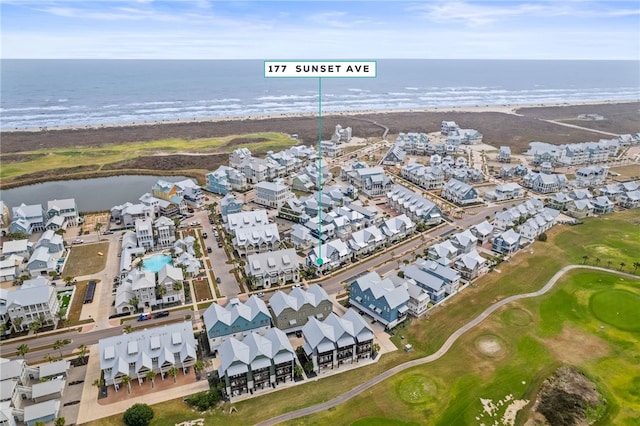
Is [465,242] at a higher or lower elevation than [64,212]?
lower

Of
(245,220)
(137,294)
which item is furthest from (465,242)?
(137,294)

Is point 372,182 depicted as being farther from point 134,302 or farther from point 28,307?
point 28,307

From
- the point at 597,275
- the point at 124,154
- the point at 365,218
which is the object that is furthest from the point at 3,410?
the point at 124,154

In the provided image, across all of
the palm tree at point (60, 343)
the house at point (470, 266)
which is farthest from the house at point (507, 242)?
the palm tree at point (60, 343)

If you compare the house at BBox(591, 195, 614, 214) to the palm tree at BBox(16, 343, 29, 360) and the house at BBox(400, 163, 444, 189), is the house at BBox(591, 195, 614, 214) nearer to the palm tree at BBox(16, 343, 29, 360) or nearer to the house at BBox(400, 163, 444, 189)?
the house at BBox(400, 163, 444, 189)

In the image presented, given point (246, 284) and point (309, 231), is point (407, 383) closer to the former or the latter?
point (246, 284)

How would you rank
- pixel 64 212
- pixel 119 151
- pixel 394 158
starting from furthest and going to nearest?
pixel 119 151
pixel 394 158
pixel 64 212

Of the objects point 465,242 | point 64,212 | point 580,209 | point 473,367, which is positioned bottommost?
point 473,367
